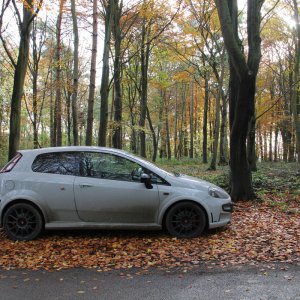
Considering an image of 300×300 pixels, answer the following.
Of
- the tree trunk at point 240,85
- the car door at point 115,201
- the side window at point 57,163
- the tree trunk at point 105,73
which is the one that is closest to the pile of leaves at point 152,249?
the car door at point 115,201

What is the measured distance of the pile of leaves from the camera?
18.2ft

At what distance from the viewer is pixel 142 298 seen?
4297 millimetres

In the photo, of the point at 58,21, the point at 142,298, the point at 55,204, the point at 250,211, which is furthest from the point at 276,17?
the point at 142,298

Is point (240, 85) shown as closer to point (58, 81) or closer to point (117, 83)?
point (117, 83)

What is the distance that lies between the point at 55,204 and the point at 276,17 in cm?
1944

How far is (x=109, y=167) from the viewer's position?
6863 mm

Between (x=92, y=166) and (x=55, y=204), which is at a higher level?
(x=92, y=166)

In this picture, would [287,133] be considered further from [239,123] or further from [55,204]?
[55,204]

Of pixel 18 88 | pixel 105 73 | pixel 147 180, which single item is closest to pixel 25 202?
pixel 147 180

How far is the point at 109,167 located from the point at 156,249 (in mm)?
1810

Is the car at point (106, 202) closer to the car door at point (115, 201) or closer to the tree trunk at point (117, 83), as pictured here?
the car door at point (115, 201)

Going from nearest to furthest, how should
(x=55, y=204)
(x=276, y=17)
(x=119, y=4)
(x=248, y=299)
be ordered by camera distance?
(x=248, y=299) → (x=55, y=204) → (x=119, y=4) → (x=276, y=17)

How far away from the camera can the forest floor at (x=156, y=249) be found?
18.1 ft

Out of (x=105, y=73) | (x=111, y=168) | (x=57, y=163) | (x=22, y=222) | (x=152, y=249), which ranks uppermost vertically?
(x=105, y=73)
